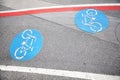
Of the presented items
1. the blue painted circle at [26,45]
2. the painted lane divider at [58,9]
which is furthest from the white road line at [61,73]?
the painted lane divider at [58,9]

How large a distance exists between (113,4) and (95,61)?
8.30 feet

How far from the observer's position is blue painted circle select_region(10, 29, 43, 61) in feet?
14.5

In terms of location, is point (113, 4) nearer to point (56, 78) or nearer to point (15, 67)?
point (56, 78)

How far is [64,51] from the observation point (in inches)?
171

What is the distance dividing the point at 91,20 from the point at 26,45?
2.20 meters

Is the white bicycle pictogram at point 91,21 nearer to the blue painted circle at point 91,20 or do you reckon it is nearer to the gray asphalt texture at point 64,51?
the blue painted circle at point 91,20

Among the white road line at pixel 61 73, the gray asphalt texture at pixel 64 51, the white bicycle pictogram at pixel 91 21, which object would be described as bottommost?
the white road line at pixel 61 73

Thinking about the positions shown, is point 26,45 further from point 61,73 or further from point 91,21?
point 91,21

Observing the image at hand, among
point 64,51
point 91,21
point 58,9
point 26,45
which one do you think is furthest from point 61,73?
point 58,9

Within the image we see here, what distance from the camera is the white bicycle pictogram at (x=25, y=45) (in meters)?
4.45

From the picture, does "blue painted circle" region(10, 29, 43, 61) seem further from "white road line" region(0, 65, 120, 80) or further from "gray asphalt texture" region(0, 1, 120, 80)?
"white road line" region(0, 65, 120, 80)

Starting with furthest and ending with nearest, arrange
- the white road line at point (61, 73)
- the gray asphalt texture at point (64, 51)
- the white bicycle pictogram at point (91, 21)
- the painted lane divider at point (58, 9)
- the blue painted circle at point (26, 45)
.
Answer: the painted lane divider at point (58, 9) → the white bicycle pictogram at point (91, 21) → the blue painted circle at point (26, 45) → the gray asphalt texture at point (64, 51) → the white road line at point (61, 73)

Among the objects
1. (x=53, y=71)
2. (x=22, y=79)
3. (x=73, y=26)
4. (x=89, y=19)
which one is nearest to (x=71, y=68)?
(x=53, y=71)

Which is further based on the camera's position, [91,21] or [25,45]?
[91,21]
